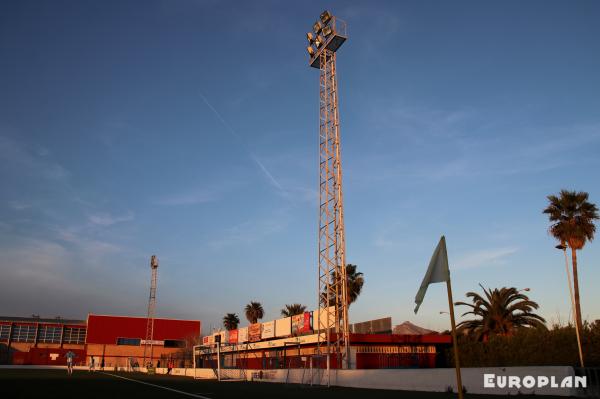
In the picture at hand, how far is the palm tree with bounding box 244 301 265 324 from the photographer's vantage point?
102750mm

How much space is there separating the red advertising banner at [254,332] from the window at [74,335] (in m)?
60.0

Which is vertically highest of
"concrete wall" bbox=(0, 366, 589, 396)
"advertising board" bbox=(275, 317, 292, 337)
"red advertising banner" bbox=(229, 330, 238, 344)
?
"advertising board" bbox=(275, 317, 292, 337)

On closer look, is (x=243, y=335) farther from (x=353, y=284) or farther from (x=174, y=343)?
(x=174, y=343)

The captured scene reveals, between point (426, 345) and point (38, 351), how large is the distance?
87038 millimetres

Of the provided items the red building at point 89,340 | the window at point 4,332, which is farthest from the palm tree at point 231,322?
the window at point 4,332

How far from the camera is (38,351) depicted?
105m

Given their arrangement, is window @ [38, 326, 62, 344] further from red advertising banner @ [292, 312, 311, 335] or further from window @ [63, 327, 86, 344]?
red advertising banner @ [292, 312, 311, 335]

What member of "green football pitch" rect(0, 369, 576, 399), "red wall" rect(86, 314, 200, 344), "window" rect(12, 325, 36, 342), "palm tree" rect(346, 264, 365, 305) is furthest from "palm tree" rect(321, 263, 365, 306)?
"window" rect(12, 325, 36, 342)

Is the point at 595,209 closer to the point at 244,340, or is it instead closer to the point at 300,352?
the point at 300,352

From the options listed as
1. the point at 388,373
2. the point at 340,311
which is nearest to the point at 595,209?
the point at 340,311

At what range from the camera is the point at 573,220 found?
4853 cm

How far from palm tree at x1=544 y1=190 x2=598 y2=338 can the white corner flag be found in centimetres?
4582

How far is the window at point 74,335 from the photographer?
112 m

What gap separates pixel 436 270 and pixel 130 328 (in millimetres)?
115222
